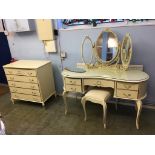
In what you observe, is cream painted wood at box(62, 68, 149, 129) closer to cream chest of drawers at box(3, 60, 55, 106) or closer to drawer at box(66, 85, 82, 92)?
drawer at box(66, 85, 82, 92)

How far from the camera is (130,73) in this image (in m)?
2.17

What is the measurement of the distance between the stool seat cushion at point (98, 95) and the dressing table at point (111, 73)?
9 centimetres

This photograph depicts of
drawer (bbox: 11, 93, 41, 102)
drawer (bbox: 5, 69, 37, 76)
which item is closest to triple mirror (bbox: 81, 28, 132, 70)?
drawer (bbox: 5, 69, 37, 76)

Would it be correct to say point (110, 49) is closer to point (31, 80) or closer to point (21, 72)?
point (31, 80)

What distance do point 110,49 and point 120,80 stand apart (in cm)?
58

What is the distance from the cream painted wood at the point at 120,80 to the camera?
1968 mm

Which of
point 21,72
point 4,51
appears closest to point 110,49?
point 21,72

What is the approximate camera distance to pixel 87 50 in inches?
105

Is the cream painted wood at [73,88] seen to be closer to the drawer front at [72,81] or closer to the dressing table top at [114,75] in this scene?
the drawer front at [72,81]

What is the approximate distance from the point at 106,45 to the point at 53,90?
4.29ft
